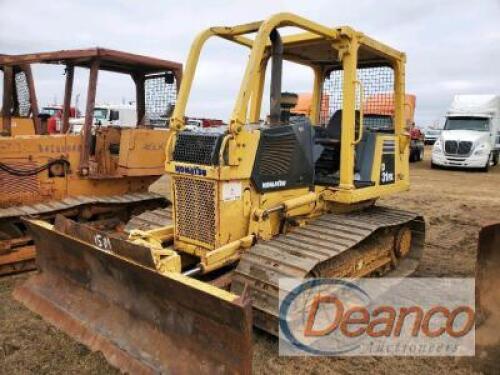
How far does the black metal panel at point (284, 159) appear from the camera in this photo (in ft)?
13.8

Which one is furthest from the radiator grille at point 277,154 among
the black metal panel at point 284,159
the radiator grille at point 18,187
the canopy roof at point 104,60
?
the radiator grille at point 18,187

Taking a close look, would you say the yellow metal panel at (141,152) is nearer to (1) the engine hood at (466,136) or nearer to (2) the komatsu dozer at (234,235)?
(2) the komatsu dozer at (234,235)

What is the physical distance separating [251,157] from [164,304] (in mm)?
1455

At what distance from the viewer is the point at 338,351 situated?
3.84 meters

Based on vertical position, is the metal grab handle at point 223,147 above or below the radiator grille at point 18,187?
above

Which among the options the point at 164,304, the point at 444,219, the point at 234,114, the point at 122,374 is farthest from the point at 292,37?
the point at 444,219

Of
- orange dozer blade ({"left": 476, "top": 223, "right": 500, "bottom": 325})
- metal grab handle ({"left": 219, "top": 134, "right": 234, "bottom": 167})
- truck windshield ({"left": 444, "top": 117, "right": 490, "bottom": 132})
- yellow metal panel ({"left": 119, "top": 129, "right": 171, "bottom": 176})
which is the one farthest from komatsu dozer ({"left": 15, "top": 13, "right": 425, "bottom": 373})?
truck windshield ({"left": 444, "top": 117, "right": 490, "bottom": 132})

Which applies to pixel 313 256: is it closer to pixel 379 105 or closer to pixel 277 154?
pixel 277 154

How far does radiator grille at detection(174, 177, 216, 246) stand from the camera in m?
4.12

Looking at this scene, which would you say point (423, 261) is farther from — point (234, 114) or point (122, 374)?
point (122, 374)

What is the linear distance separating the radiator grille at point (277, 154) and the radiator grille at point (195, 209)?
0.54m

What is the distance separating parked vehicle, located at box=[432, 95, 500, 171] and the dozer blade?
17.5 metres

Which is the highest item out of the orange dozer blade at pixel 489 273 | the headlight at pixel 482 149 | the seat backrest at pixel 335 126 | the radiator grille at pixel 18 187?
the headlight at pixel 482 149

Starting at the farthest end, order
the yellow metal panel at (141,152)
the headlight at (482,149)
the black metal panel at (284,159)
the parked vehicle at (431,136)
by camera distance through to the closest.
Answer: the parked vehicle at (431,136)
the headlight at (482,149)
the yellow metal panel at (141,152)
the black metal panel at (284,159)
